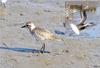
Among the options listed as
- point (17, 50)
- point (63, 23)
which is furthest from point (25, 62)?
point (63, 23)

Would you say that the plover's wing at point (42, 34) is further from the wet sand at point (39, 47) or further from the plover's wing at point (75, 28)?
the plover's wing at point (75, 28)

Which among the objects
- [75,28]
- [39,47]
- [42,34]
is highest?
[42,34]

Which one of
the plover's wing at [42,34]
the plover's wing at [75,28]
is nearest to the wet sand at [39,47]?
the plover's wing at [75,28]

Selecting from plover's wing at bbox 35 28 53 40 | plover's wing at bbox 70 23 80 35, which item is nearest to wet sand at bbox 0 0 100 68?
plover's wing at bbox 70 23 80 35

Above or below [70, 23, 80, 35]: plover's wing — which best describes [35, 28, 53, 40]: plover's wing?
above

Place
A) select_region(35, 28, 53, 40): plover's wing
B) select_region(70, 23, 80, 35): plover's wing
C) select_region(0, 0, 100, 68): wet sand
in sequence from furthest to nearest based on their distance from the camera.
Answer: select_region(70, 23, 80, 35): plover's wing
select_region(35, 28, 53, 40): plover's wing
select_region(0, 0, 100, 68): wet sand

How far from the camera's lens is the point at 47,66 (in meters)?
9.48

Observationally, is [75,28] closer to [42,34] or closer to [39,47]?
[39,47]

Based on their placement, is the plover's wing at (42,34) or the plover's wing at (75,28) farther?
the plover's wing at (75,28)

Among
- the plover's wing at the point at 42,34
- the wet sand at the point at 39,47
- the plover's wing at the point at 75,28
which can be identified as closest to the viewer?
the wet sand at the point at 39,47

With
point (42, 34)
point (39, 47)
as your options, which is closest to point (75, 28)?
point (39, 47)

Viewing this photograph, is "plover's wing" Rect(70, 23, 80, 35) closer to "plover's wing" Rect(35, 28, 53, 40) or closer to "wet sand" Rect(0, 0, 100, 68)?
"wet sand" Rect(0, 0, 100, 68)

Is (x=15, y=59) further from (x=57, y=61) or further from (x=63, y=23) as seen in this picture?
(x=63, y=23)

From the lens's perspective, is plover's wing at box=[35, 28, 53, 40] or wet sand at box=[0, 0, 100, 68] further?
plover's wing at box=[35, 28, 53, 40]
